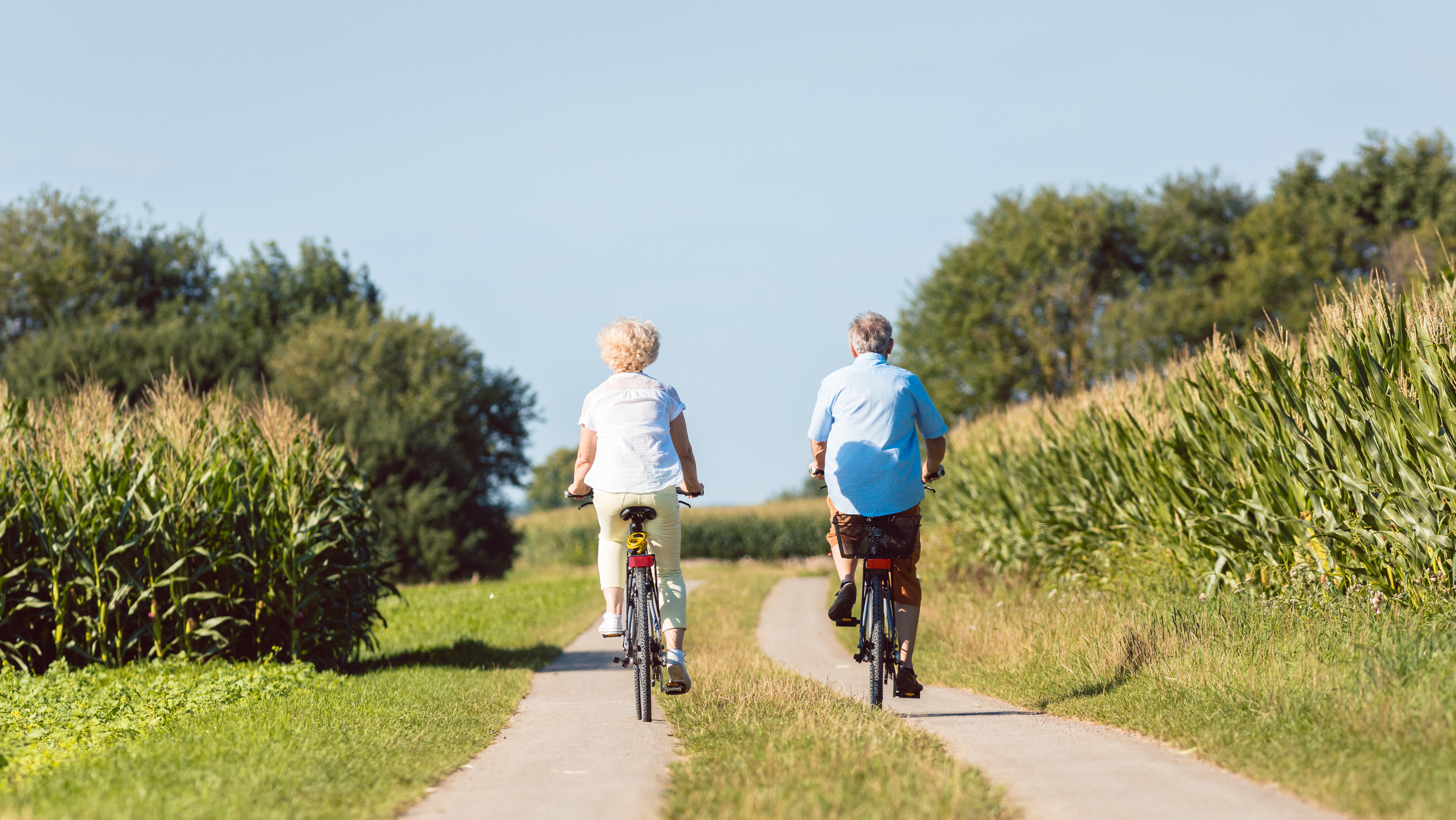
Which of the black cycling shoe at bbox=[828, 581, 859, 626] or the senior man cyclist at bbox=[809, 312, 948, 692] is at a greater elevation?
the senior man cyclist at bbox=[809, 312, 948, 692]

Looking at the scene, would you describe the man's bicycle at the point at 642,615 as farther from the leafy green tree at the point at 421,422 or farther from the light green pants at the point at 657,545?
the leafy green tree at the point at 421,422

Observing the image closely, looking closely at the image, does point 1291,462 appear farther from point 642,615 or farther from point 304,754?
point 304,754

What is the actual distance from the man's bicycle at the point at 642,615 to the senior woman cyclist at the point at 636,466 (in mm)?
44

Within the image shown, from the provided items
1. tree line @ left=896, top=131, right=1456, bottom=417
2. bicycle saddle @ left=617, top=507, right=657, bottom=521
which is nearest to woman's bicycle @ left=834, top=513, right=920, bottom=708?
bicycle saddle @ left=617, top=507, right=657, bottom=521

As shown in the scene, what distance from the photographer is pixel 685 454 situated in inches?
265

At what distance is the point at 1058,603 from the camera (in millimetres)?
11242

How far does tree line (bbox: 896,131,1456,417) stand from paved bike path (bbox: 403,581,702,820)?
3907 cm

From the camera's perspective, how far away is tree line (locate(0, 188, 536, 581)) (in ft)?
121

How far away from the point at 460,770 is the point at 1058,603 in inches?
304

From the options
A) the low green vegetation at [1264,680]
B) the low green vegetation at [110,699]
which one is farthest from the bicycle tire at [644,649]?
the low green vegetation at [110,699]

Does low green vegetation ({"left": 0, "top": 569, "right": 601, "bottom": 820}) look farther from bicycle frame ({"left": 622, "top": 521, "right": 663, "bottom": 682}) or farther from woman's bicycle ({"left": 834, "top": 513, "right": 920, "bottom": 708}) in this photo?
woman's bicycle ({"left": 834, "top": 513, "right": 920, "bottom": 708})

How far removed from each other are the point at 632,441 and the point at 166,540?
560 centimetres

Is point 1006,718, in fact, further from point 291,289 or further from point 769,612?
point 291,289

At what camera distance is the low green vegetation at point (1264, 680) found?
4051 mm
